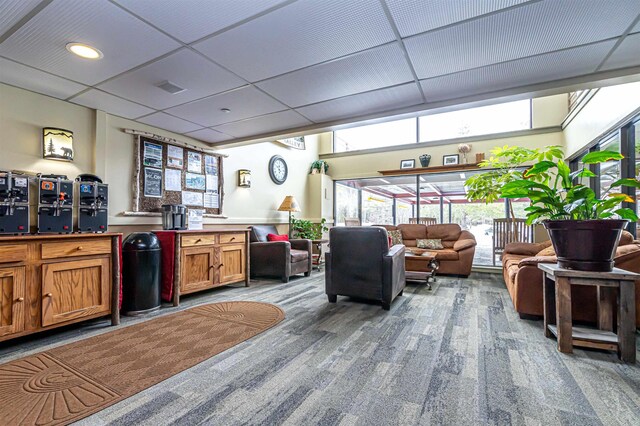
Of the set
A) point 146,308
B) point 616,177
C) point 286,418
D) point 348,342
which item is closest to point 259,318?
point 348,342

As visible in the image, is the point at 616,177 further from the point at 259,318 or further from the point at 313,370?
the point at 259,318

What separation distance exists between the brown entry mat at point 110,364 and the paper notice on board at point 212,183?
2.27 meters

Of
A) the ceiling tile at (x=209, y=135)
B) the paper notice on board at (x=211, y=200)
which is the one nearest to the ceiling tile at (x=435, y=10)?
the ceiling tile at (x=209, y=135)

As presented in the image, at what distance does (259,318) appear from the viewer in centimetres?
294

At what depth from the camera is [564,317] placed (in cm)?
222

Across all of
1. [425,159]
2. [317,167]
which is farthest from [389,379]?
[317,167]

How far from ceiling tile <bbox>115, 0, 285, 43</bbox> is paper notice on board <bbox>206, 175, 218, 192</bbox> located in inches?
114

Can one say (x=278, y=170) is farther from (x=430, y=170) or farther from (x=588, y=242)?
(x=588, y=242)

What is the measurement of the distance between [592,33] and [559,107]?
4.24 meters

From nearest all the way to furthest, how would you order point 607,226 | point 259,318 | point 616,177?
point 607,226, point 259,318, point 616,177

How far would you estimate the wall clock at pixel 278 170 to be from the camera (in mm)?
6095

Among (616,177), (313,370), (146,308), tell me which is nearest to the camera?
(313,370)

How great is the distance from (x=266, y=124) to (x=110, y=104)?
1751mm

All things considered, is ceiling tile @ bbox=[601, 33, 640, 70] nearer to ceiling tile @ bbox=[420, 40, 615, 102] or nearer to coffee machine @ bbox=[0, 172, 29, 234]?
ceiling tile @ bbox=[420, 40, 615, 102]
